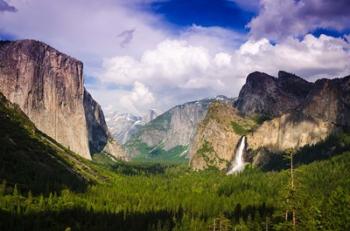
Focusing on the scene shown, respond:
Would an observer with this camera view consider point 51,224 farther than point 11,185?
No

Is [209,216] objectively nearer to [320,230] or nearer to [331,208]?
[331,208]

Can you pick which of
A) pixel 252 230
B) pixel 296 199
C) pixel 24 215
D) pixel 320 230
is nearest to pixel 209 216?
pixel 252 230

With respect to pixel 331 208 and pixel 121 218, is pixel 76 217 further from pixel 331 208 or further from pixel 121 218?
pixel 331 208

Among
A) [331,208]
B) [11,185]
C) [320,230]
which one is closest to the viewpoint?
[320,230]

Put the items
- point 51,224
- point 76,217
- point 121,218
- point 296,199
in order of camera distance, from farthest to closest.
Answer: point 121,218, point 76,217, point 51,224, point 296,199

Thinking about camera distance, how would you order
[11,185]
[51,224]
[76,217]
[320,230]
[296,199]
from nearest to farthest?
[296,199] < [320,230] < [51,224] < [76,217] < [11,185]

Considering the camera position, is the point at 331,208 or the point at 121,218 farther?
the point at 121,218

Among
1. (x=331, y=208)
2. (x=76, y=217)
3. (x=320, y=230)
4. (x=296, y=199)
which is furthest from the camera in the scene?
(x=76, y=217)

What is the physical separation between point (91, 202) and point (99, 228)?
4555 centimetres

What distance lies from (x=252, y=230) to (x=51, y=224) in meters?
59.0

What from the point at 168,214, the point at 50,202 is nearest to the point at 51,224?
the point at 50,202

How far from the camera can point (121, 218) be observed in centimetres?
17725

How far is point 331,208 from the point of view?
11494cm

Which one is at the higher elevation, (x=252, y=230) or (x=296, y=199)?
(x=296, y=199)
